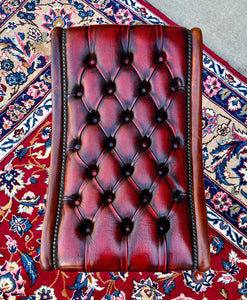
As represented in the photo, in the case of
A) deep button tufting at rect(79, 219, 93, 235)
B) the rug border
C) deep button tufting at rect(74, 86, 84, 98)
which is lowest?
deep button tufting at rect(79, 219, 93, 235)

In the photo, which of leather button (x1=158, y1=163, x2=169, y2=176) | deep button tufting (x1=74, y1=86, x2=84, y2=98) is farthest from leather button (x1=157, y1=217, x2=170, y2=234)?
deep button tufting (x1=74, y1=86, x2=84, y2=98)

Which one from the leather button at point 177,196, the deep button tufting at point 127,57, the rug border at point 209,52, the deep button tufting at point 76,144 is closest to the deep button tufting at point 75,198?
the deep button tufting at point 76,144

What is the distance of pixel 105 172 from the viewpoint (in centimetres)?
64

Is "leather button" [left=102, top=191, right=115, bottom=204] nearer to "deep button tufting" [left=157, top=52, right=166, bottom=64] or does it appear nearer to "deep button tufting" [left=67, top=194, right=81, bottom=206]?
"deep button tufting" [left=67, top=194, right=81, bottom=206]

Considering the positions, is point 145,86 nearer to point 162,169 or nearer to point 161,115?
point 161,115

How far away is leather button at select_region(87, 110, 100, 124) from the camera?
66cm

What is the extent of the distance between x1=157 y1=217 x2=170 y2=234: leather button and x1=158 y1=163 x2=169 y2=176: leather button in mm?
103

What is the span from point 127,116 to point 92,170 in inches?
6.0

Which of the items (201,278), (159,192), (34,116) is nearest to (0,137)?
(34,116)

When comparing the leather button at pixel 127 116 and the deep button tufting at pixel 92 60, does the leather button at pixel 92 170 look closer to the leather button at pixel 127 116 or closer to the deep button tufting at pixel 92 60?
the leather button at pixel 127 116

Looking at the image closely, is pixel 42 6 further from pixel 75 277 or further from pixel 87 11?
pixel 75 277

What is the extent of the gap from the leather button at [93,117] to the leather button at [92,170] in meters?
0.11

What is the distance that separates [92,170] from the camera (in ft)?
2.14

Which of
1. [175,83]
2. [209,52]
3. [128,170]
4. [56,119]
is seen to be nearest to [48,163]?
[56,119]
